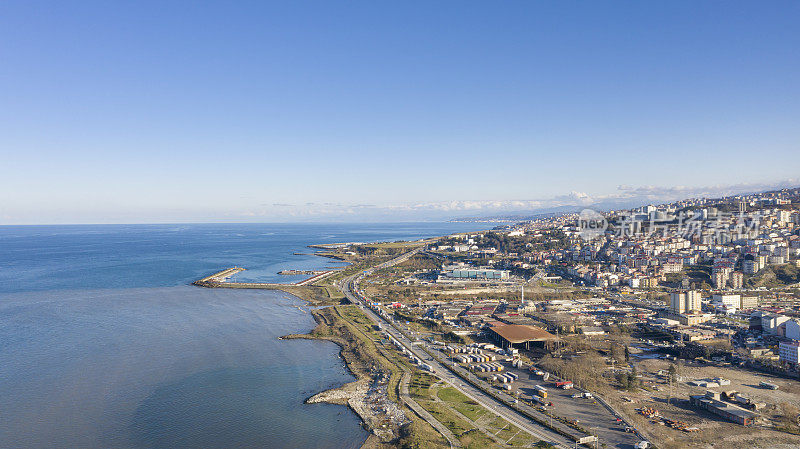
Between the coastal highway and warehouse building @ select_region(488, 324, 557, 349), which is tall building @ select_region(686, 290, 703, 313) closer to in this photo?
warehouse building @ select_region(488, 324, 557, 349)

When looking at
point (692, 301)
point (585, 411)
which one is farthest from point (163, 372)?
point (692, 301)

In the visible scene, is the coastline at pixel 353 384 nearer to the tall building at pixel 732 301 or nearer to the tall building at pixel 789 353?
the tall building at pixel 789 353

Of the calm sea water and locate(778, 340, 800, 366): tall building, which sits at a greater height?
the calm sea water

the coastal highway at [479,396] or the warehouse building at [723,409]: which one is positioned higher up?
the coastal highway at [479,396]

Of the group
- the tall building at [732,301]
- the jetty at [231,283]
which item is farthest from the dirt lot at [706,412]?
the jetty at [231,283]

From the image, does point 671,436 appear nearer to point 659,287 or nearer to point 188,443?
point 188,443

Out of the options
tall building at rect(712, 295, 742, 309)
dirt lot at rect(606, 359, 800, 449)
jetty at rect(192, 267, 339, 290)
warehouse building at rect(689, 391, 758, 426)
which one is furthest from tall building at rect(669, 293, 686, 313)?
jetty at rect(192, 267, 339, 290)

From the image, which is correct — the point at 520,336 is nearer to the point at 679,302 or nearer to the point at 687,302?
the point at 679,302

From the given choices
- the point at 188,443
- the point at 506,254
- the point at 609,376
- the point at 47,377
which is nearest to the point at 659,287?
the point at 506,254

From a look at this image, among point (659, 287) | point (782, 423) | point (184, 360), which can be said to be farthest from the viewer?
point (659, 287)
